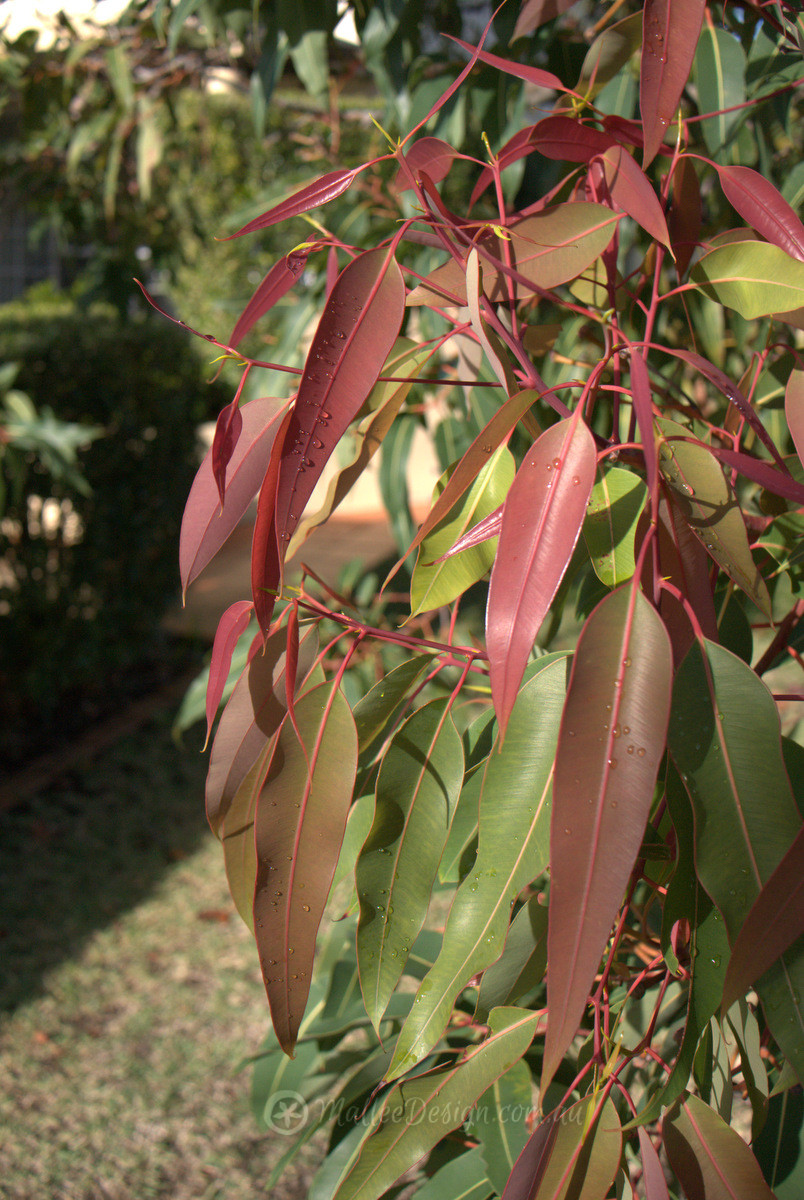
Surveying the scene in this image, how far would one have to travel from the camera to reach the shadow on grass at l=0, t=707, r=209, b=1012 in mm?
2391

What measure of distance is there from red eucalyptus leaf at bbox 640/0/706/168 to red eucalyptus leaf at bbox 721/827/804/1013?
0.49 metres

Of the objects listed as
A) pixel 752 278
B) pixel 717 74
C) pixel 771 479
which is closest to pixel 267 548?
pixel 771 479

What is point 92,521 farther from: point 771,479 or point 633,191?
point 771,479

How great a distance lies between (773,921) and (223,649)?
0.41m

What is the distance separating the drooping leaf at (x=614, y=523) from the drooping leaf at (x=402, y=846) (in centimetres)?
18

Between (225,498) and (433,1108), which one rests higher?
(225,498)

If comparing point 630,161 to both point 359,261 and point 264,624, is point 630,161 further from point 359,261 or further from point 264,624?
point 264,624

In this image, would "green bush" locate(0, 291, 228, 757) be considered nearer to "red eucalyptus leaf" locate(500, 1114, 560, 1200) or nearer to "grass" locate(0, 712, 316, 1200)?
"grass" locate(0, 712, 316, 1200)

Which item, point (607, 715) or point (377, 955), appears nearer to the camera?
point (607, 715)

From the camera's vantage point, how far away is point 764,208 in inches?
26.1

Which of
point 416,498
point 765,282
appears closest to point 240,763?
point 765,282

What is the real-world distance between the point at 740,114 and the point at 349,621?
87 cm

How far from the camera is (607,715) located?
49 cm

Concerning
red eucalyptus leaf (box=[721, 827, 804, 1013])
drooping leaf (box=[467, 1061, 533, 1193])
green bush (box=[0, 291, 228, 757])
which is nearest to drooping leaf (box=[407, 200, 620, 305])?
red eucalyptus leaf (box=[721, 827, 804, 1013])
